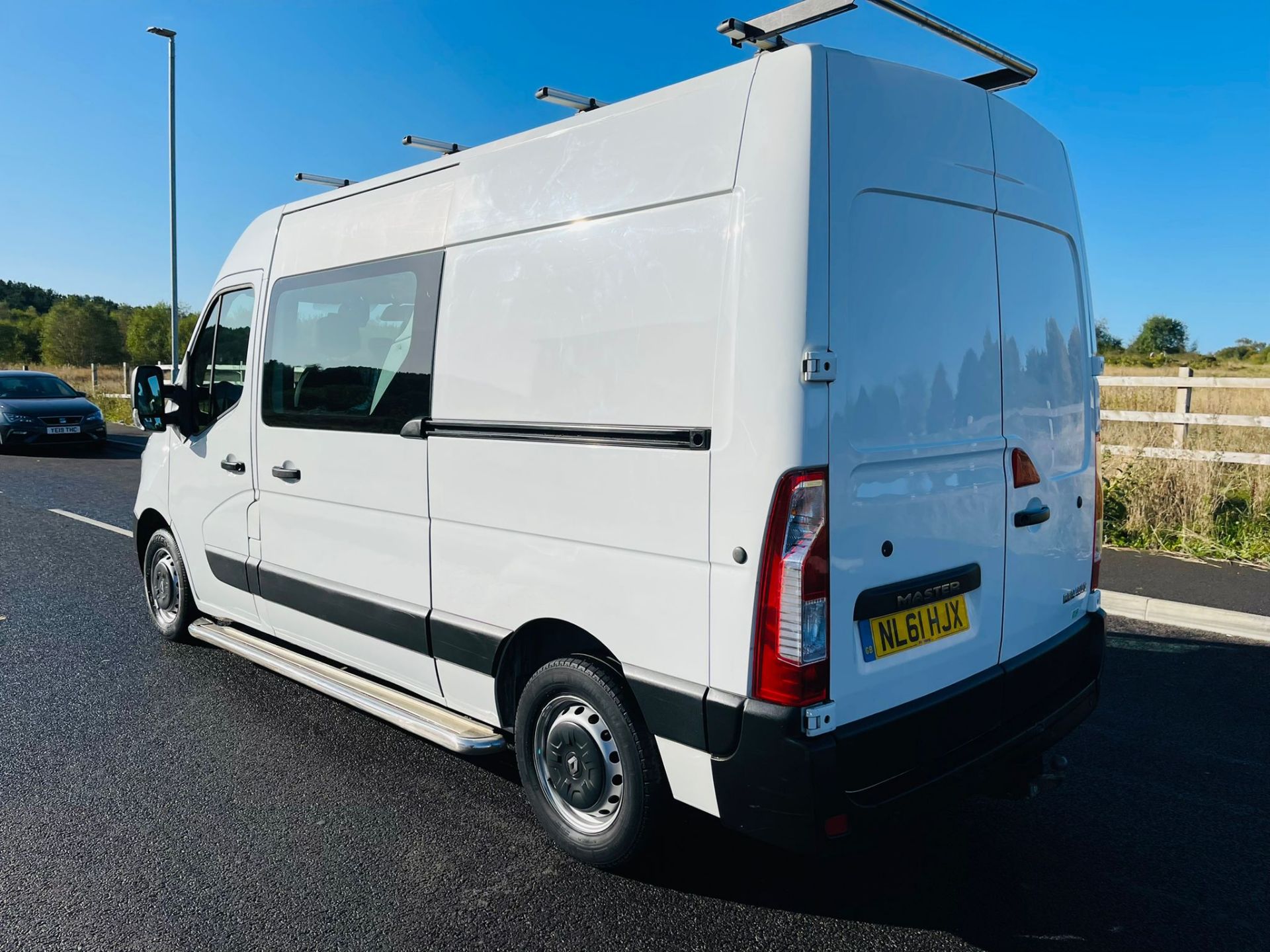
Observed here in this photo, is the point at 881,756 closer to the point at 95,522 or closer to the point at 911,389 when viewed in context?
the point at 911,389

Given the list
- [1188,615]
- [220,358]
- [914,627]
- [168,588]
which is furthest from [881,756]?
[168,588]

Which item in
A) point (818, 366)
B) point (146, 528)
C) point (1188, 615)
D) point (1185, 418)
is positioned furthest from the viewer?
point (1185, 418)

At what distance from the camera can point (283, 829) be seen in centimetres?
339

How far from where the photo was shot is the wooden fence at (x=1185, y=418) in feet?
27.9

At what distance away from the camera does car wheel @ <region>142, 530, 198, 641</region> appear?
17.7 feet

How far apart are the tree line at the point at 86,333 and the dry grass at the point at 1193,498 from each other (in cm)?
4091

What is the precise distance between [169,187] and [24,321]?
74.4 metres

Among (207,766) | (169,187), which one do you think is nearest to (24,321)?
(169,187)

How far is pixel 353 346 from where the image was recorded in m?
3.96

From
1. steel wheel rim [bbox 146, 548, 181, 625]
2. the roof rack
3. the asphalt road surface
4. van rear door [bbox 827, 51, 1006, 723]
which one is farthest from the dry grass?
steel wheel rim [bbox 146, 548, 181, 625]

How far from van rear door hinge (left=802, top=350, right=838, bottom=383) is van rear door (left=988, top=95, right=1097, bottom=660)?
900mm

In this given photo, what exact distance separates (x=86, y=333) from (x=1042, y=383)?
69.0 m

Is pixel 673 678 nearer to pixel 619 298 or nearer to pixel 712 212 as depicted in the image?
pixel 619 298

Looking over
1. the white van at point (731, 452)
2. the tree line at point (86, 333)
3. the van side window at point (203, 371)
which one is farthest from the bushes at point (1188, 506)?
the tree line at point (86, 333)
